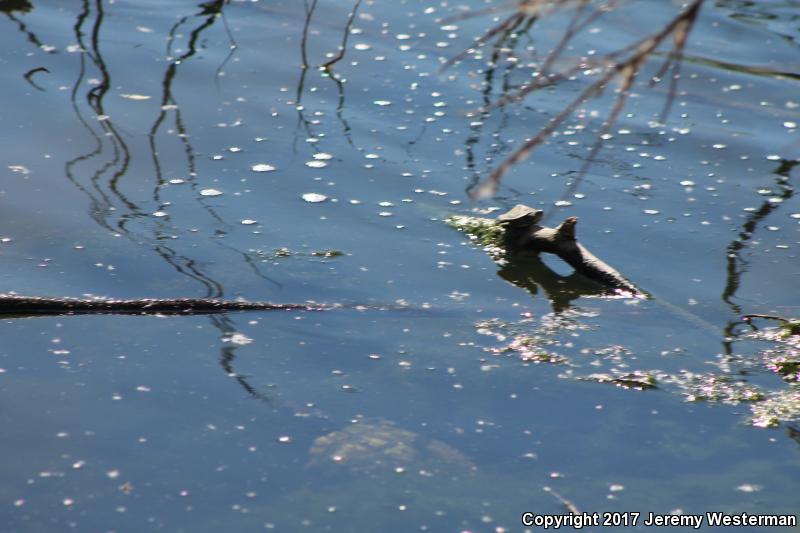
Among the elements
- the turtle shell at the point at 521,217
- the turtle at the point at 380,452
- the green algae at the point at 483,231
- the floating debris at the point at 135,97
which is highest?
the floating debris at the point at 135,97

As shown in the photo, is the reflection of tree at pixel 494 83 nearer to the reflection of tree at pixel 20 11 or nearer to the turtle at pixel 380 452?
the turtle at pixel 380 452

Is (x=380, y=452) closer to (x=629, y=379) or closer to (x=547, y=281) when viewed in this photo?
(x=629, y=379)

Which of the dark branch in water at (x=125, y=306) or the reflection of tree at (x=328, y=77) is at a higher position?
the reflection of tree at (x=328, y=77)

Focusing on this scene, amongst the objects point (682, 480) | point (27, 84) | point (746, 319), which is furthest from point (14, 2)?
point (682, 480)

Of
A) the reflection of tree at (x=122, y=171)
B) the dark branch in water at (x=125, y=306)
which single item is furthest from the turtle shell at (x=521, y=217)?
the reflection of tree at (x=122, y=171)

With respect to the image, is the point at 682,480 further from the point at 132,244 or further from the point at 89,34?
the point at 89,34

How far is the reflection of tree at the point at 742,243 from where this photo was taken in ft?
13.1

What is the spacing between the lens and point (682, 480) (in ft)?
9.97

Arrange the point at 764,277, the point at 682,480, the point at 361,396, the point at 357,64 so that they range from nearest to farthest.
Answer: the point at 682,480 → the point at 361,396 → the point at 764,277 → the point at 357,64

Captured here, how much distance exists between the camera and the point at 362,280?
4.07 meters

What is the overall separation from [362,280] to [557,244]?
0.79 m

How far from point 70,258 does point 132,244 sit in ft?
0.80

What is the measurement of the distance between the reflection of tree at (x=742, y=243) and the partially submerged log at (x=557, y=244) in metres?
0.35

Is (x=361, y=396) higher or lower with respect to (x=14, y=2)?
lower
